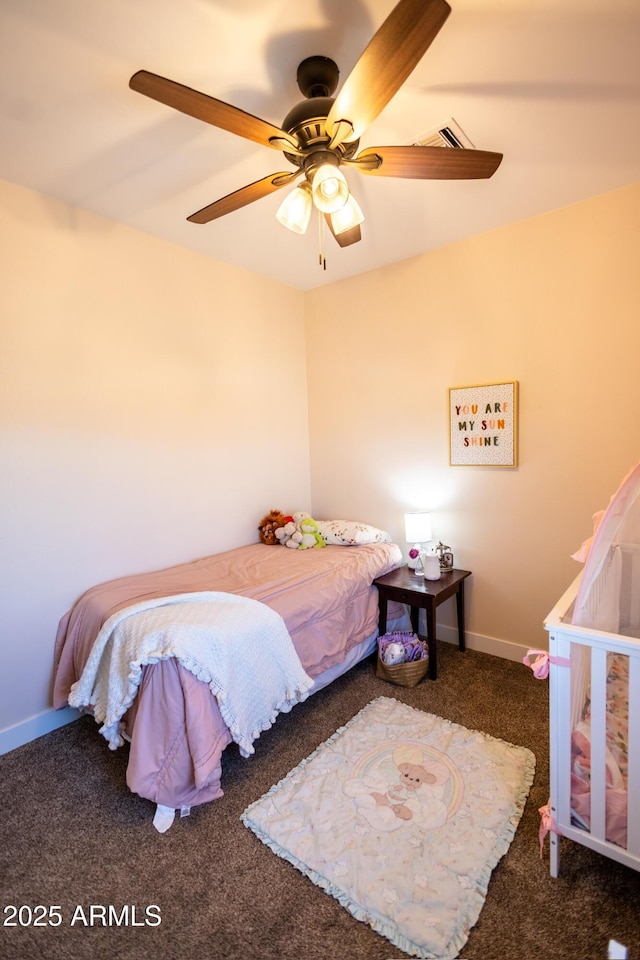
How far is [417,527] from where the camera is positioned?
2.76 meters

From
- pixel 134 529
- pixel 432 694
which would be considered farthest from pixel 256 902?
pixel 134 529

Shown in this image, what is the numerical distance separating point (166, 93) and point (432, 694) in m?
2.69

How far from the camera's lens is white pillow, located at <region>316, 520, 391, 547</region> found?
300 centimetres

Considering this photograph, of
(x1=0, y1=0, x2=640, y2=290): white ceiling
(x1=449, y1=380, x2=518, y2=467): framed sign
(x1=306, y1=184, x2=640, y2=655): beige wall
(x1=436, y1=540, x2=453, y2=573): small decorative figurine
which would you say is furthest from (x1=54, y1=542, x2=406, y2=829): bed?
(x1=0, y1=0, x2=640, y2=290): white ceiling

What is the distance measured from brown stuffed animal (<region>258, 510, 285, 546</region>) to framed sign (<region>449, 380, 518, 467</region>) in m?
1.27

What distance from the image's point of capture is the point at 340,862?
4.72 ft

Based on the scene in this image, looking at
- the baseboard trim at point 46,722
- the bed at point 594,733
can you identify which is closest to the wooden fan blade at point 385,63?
the bed at point 594,733

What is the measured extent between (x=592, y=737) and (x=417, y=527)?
1560mm

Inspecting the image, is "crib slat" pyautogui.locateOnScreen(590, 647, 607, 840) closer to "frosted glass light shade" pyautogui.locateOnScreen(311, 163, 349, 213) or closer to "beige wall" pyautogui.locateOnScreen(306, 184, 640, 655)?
"beige wall" pyautogui.locateOnScreen(306, 184, 640, 655)

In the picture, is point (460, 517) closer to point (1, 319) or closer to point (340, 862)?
point (340, 862)

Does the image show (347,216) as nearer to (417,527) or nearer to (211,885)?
(417,527)

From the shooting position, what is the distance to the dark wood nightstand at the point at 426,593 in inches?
96.0

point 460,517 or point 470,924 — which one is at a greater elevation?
point 460,517

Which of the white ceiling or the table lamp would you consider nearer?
the white ceiling
